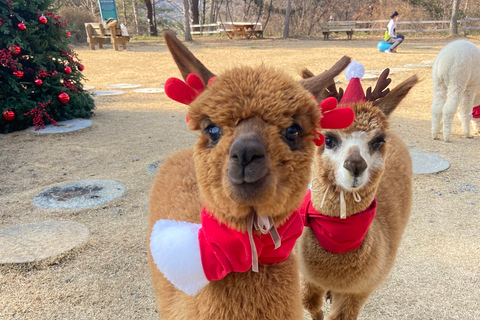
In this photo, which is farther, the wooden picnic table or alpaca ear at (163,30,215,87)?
the wooden picnic table

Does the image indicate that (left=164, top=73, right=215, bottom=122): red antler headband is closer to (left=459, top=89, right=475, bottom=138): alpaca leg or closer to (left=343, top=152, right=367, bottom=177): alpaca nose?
(left=343, top=152, right=367, bottom=177): alpaca nose

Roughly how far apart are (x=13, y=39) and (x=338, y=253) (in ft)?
20.1

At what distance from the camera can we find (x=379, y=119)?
189cm

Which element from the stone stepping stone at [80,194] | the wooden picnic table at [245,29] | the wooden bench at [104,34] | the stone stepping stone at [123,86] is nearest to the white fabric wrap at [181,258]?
the stone stepping stone at [80,194]

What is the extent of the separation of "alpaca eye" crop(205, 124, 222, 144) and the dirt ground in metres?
0.27

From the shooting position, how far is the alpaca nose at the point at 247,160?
37.2 inches

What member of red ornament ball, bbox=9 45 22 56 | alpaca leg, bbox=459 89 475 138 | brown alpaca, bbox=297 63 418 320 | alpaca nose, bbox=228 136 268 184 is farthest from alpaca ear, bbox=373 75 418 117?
red ornament ball, bbox=9 45 22 56

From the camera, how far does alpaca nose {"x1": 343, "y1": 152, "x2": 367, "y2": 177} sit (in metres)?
1.64

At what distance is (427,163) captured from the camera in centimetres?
464

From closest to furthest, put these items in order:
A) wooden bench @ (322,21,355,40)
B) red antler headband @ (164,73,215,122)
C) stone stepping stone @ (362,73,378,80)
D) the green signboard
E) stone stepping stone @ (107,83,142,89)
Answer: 1. red antler headband @ (164,73,215,122)
2. stone stepping stone @ (362,73,378,80)
3. stone stepping stone @ (107,83,142,89)
4. the green signboard
5. wooden bench @ (322,21,355,40)

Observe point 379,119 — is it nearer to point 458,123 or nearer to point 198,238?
point 198,238

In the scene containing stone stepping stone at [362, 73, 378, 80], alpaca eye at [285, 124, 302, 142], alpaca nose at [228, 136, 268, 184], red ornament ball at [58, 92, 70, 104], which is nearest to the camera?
alpaca nose at [228, 136, 268, 184]

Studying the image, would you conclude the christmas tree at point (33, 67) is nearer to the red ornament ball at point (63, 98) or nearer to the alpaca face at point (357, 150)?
the red ornament ball at point (63, 98)

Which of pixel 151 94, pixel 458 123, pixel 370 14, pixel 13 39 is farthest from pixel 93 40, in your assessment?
pixel 370 14
